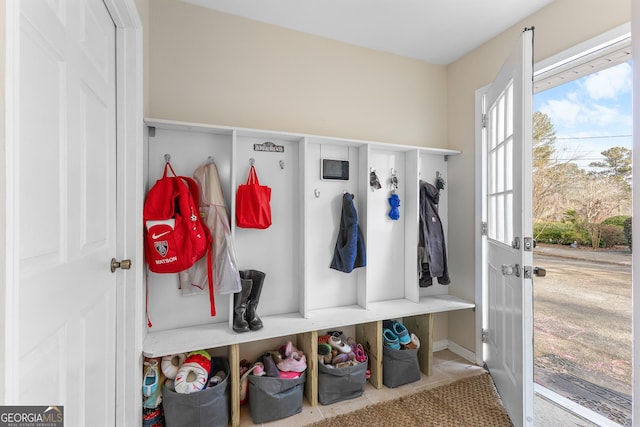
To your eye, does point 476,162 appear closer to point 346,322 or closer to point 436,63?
point 436,63

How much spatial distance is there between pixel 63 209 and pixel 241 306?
45.0 inches

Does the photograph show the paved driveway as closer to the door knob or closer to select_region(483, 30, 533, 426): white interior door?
select_region(483, 30, 533, 426): white interior door

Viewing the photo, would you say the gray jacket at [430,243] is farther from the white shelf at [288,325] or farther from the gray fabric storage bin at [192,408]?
the gray fabric storage bin at [192,408]

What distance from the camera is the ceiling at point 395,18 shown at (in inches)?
72.2

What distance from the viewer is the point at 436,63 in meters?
2.57

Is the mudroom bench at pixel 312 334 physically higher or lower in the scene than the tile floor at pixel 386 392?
higher

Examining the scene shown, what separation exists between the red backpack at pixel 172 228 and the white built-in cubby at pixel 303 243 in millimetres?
191

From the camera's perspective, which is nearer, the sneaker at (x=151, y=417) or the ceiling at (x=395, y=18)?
the sneaker at (x=151, y=417)

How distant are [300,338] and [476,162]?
1890 mm

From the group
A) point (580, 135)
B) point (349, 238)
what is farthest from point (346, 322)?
point (580, 135)

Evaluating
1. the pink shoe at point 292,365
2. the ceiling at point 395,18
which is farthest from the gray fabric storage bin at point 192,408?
the ceiling at point 395,18

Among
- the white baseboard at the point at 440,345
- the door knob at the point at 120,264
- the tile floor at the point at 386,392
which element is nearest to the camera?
the door knob at the point at 120,264

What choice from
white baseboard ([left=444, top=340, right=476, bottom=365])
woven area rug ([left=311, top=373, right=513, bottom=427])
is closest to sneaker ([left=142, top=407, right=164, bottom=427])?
woven area rug ([left=311, top=373, right=513, bottom=427])

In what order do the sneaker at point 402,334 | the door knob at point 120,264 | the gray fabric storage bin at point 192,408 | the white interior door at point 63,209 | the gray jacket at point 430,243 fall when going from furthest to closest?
the gray jacket at point 430,243 < the sneaker at point 402,334 < the gray fabric storage bin at point 192,408 < the door knob at point 120,264 < the white interior door at point 63,209
